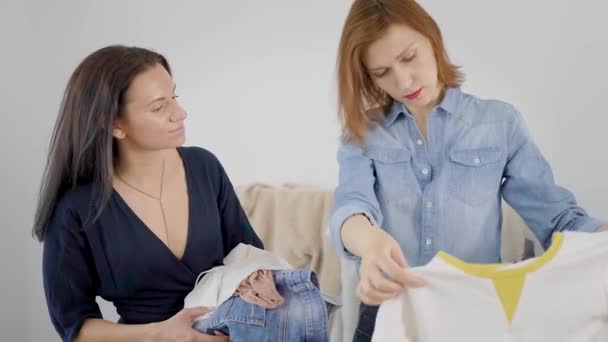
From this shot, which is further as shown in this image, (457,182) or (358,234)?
(457,182)

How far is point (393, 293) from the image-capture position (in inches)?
35.0

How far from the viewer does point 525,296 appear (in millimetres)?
894

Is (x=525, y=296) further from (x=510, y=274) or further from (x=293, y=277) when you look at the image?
(x=293, y=277)

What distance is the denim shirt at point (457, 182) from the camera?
107 centimetres

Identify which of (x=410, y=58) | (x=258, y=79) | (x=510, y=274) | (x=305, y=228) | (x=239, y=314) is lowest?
(x=305, y=228)

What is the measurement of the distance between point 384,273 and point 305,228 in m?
0.85

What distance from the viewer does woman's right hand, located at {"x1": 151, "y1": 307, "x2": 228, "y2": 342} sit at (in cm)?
109

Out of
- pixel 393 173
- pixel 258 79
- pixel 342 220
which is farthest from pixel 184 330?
pixel 258 79

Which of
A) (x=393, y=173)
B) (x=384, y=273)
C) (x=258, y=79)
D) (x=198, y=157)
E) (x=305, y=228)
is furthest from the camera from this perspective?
(x=258, y=79)

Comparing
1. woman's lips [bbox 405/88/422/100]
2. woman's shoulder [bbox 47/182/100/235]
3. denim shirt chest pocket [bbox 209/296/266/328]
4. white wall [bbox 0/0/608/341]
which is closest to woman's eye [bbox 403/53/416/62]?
woman's lips [bbox 405/88/422/100]

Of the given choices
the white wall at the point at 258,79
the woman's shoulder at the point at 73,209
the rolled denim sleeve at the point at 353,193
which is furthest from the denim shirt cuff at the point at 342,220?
the white wall at the point at 258,79

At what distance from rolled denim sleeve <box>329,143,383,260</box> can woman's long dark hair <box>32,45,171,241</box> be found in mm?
401

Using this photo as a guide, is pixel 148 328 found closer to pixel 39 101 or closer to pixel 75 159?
pixel 75 159

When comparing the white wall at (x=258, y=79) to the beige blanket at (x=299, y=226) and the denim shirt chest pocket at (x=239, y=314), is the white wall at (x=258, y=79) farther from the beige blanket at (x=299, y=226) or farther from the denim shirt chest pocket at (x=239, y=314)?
the denim shirt chest pocket at (x=239, y=314)
